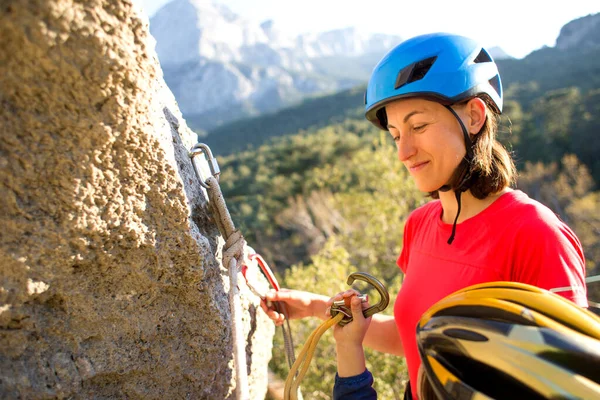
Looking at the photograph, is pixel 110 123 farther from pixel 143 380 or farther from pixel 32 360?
pixel 143 380

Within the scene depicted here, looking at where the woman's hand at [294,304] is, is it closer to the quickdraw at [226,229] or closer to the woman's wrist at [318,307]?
the woman's wrist at [318,307]

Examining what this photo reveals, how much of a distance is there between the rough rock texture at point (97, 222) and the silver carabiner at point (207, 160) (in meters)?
0.04

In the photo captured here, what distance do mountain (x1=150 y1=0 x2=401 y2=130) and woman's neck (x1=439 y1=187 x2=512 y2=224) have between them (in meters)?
104

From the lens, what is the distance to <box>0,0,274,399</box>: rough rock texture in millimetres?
1045

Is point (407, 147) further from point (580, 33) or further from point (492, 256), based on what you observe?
point (580, 33)

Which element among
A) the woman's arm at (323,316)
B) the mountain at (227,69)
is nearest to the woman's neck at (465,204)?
the woman's arm at (323,316)

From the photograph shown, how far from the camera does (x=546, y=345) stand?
1197mm

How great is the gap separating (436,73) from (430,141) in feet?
1.04

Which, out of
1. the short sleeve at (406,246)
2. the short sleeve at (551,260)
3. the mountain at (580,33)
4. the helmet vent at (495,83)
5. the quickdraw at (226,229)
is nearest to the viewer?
the short sleeve at (551,260)

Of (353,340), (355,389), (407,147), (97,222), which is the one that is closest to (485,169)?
(407,147)

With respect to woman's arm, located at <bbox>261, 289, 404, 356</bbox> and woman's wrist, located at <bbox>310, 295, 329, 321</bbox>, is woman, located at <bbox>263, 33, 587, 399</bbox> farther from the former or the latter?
woman's wrist, located at <bbox>310, 295, 329, 321</bbox>

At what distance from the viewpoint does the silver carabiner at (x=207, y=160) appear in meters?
1.63

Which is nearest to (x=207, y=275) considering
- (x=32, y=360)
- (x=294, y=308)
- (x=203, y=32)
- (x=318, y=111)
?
(x=32, y=360)

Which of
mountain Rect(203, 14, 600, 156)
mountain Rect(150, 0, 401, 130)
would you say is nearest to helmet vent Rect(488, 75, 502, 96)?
mountain Rect(203, 14, 600, 156)
